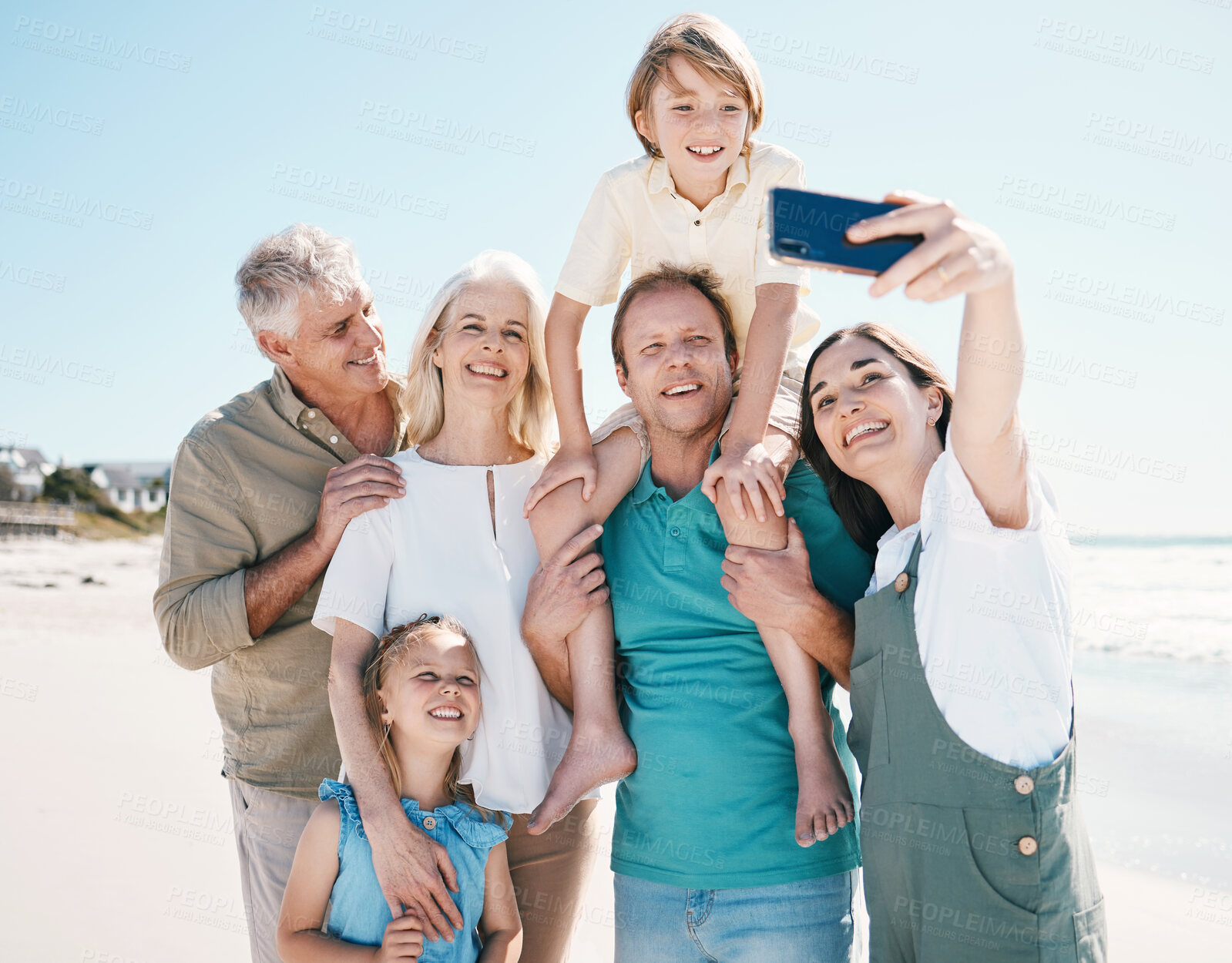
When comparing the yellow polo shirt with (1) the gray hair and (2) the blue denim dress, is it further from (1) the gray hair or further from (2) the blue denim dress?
(2) the blue denim dress

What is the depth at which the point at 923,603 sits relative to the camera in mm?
2094

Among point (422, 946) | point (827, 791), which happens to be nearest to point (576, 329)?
point (827, 791)

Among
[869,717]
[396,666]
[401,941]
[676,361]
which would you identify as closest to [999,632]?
[869,717]

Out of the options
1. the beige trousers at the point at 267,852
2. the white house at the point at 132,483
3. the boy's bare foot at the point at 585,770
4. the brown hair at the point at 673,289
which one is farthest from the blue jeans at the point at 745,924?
the white house at the point at 132,483

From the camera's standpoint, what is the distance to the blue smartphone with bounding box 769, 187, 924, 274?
169 centimetres

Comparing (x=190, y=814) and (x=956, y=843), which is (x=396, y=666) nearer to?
(x=956, y=843)

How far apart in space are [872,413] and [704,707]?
96 centimetres

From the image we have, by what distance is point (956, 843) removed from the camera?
196cm

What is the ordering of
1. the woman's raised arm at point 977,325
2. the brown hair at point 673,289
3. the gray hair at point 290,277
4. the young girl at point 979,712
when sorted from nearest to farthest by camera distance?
the woman's raised arm at point 977,325 → the young girl at point 979,712 → the brown hair at point 673,289 → the gray hair at point 290,277

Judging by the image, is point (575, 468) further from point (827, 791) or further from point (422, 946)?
point (422, 946)

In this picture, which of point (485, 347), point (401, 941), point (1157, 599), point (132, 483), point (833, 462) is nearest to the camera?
point (401, 941)

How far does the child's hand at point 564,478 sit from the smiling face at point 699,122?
1.06 meters

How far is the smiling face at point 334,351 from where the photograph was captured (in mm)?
3340

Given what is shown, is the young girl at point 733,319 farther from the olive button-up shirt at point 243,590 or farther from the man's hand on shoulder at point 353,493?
the olive button-up shirt at point 243,590
